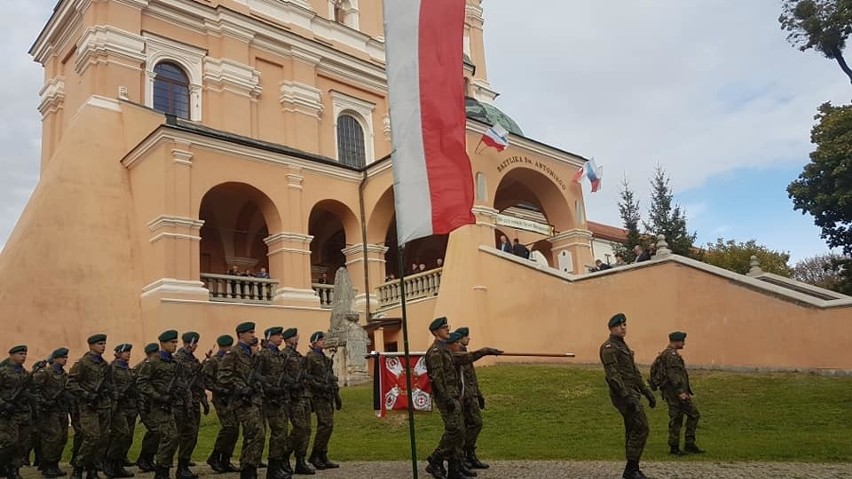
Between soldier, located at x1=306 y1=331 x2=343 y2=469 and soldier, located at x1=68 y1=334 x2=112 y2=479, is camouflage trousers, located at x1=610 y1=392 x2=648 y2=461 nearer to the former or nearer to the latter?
soldier, located at x1=306 y1=331 x2=343 y2=469

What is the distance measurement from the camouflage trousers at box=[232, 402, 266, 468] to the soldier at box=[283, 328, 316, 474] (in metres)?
0.62

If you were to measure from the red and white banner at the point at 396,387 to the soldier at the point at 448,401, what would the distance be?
14.8 feet

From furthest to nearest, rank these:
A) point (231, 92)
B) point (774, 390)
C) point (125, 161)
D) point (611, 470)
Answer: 1. point (231, 92)
2. point (125, 161)
3. point (774, 390)
4. point (611, 470)

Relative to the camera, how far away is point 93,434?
31.4 feet

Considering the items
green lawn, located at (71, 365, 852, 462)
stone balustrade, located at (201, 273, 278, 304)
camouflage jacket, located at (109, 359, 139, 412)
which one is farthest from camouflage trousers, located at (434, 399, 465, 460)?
stone balustrade, located at (201, 273, 278, 304)

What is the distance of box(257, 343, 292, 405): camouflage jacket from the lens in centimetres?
899

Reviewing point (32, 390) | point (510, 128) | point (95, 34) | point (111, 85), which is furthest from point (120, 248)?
point (510, 128)

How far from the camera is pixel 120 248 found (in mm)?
20500

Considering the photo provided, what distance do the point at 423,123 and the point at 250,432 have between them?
165 inches

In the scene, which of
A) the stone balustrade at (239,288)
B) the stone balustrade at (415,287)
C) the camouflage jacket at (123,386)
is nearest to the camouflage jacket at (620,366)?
the camouflage jacket at (123,386)

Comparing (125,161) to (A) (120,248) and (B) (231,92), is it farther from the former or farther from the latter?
(B) (231,92)

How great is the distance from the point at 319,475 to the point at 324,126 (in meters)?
21.9

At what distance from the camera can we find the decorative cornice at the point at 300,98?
28.1 m

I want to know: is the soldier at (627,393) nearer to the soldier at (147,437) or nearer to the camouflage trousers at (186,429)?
the camouflage trousers at (186,429)
